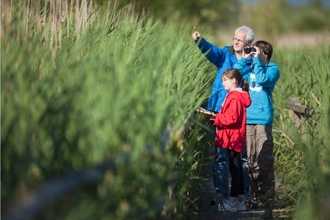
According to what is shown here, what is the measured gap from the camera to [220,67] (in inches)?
261

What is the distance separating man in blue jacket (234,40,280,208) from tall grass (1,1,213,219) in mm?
1921

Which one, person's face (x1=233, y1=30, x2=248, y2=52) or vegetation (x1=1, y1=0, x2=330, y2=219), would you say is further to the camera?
person's face (x1=233, y1=30, x2=248, y2=52)

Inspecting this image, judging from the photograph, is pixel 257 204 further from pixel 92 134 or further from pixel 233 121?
pixel 92 134

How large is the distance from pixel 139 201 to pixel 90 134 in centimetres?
45

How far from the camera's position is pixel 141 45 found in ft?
18.3

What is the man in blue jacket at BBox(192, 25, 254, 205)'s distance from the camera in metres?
6.16

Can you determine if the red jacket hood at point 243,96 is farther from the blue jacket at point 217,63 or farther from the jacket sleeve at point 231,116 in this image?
the blue jacket at point 217,63

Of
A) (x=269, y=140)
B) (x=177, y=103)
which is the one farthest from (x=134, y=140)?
(x=269, y=140)

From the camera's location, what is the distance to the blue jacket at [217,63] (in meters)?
6.45

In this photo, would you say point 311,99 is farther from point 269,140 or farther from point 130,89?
point 130,89

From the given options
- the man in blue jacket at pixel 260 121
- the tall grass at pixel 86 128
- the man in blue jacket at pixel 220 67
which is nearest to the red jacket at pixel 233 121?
the man in blue jacket at pixel 220 67

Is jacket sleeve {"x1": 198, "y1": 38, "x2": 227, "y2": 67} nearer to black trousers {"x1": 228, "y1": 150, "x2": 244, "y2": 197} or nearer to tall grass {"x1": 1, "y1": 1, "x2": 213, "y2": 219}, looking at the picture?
black trousers {"x1": 228, "y1": 150, "x2": 244, "y2": 197}

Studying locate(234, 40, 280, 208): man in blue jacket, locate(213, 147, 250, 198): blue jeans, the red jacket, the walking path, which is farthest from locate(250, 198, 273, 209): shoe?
the red jacket

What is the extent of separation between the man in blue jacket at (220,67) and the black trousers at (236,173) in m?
0.10
